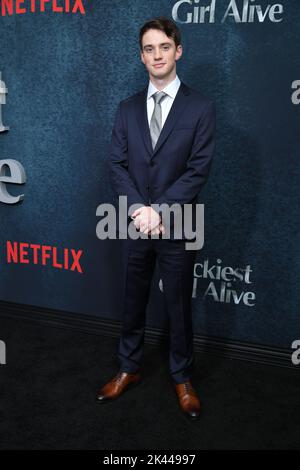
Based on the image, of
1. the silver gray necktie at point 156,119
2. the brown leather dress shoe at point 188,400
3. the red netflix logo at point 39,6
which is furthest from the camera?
the red netflix logo at point 39,6

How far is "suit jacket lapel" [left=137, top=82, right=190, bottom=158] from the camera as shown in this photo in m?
1.83

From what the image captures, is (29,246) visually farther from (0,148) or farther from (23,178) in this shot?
(0,148)

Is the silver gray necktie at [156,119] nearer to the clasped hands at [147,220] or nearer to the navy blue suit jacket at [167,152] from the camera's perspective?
the navy blue suit jacket at [167,152]

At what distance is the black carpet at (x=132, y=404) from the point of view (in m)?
1.89

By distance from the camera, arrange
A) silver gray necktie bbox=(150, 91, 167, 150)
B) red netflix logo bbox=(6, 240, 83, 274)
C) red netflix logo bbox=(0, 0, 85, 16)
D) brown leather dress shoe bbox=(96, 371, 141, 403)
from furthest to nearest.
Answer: red netflix logo bbox=(6, 240, 83, 274) → red netflix logo bbox=(0, 0, 85, 16) → brown leather dress shoe bbox=(96, 371, 141, 403) → silver gray necktie bbox=(150, 91, 167, 150)

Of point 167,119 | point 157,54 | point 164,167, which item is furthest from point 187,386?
point 157,54

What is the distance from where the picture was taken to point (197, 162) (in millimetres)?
1832

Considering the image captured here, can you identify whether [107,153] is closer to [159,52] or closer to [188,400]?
[159,52]

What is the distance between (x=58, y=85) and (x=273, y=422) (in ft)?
6.76

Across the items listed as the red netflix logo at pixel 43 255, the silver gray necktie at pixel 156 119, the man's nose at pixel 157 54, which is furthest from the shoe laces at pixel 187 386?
the man's nose at pixel 157 54

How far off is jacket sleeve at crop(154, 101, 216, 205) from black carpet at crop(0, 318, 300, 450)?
0.97 metres

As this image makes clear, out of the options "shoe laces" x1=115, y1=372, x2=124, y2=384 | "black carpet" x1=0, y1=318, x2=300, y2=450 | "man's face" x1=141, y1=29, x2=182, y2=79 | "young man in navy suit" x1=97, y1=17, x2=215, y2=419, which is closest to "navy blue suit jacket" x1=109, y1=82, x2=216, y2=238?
"young man in navy suit" x1=97, y1=17, x2=215, y2=419

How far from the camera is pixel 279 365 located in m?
2.47

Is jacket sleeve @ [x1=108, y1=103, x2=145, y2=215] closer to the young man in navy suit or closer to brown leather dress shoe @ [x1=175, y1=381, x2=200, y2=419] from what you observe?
the young man in navy suit
